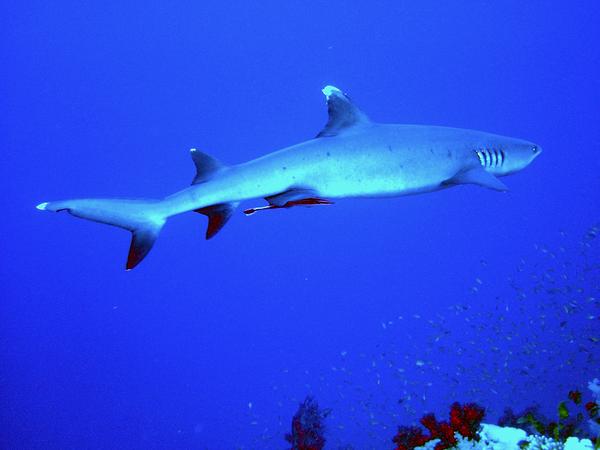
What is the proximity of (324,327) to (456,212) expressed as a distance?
19.7 meters

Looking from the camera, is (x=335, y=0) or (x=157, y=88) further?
(x=157, y=88)

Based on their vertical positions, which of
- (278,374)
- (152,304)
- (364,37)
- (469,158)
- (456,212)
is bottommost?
(469,158)

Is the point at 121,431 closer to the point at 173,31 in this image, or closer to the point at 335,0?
the point at 173,31

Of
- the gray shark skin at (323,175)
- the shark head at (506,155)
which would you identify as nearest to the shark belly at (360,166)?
the gray shark skin at (323,175)


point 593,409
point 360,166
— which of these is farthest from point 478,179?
point 593,409

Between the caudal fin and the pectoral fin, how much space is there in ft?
9.12

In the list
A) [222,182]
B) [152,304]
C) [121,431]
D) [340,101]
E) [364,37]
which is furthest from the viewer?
[152,304]

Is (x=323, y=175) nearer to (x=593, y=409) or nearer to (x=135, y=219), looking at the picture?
(x=135, y=219)

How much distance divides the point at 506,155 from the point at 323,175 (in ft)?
7.20

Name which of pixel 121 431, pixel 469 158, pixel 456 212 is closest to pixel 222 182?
pixel 469 158

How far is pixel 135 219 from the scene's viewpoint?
4.28 m

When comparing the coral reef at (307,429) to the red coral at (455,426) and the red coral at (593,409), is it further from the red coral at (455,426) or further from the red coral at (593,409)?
the red coral at (593,409)

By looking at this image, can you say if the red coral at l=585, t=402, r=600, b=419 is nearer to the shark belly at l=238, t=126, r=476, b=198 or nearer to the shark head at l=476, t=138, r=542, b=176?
the shark head at l=476, t=138, r=542, b=176

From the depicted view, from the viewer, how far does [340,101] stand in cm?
487
